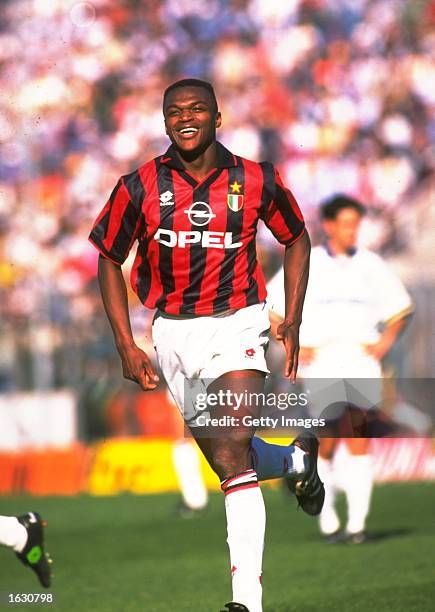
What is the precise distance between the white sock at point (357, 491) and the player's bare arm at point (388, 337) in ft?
2.37

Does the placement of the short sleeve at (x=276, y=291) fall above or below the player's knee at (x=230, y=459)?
above

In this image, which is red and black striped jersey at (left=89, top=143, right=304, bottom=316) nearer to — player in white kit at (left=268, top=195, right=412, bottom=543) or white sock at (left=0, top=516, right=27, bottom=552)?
white sock at (left=0, top=516, right=27, bottom=552)

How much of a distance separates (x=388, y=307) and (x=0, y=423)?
9.40m

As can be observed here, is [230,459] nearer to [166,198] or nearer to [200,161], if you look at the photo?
[166,198]

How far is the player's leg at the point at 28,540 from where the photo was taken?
748cm

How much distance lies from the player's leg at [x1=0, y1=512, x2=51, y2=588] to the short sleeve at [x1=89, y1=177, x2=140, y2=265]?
5.82 ft

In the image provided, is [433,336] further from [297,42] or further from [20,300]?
[20,300]

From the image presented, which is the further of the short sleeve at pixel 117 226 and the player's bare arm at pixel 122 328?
the short sleeve at pixel 117 226

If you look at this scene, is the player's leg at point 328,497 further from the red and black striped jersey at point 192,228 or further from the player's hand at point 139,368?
the player's hand at point 139,368

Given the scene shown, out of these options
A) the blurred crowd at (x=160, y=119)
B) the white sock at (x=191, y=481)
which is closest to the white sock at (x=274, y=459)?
the white sock at (x=191, y=481)

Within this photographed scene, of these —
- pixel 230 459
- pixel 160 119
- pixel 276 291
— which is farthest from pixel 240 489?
pixel 160 119

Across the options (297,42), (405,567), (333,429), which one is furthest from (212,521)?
(297,42)

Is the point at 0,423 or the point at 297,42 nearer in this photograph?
the point at 0,423

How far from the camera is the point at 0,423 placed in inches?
742
